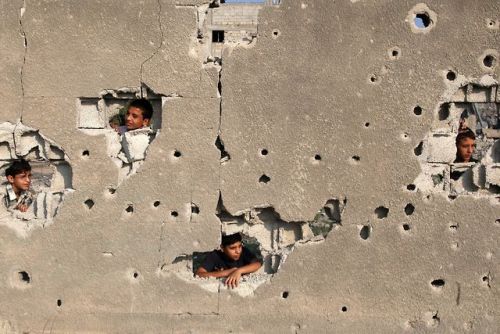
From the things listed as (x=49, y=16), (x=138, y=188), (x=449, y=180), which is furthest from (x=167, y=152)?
(x=449, y=180)

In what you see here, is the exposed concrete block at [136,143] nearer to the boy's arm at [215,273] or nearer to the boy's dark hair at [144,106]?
the boy's dark hair at [144,106]

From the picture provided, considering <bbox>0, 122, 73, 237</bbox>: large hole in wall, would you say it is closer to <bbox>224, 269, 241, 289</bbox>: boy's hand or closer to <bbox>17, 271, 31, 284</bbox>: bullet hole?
<bbox>17, 271, 31, 284</bbox>: bullet hole

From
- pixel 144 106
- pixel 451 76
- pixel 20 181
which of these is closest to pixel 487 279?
pixel 451 76

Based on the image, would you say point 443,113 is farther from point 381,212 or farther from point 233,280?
point 233,280

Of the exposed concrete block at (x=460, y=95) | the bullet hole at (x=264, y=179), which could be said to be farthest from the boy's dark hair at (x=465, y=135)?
the bullet hole at (x=264, y=179)

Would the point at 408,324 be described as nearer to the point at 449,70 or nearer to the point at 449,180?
the point at 449,180
